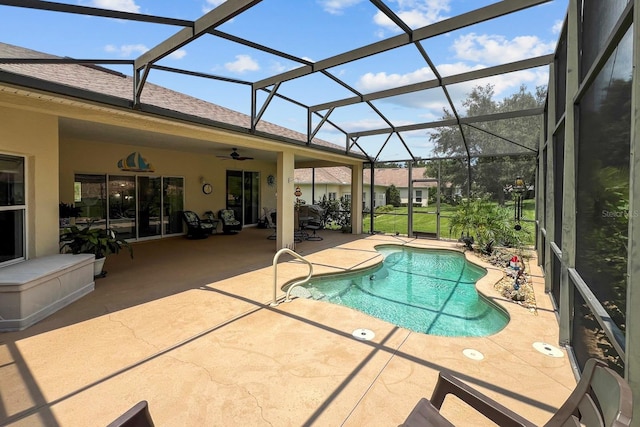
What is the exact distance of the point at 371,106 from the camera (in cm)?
848

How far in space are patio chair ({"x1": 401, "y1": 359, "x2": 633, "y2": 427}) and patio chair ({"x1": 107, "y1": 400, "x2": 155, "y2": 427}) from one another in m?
1.42

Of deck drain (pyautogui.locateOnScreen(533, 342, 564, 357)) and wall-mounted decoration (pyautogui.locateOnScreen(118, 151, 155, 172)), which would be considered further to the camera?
wall-mounted decoration (pyautogui.locateOnScreen(118, 151, 155, 172))

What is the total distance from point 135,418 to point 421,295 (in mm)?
5702

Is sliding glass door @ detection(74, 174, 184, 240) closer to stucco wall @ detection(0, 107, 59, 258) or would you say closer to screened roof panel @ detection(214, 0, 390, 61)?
stucco wall @ detection(0, 107, 59, 258)

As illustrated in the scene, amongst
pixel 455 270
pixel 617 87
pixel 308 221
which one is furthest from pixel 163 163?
pixel 617 87

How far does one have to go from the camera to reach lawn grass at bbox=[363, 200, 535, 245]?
10.0 m

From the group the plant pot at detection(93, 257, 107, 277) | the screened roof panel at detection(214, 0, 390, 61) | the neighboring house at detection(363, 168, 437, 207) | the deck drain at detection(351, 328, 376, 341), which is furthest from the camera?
the neighboring house at detection(363, 168, 437, 207)

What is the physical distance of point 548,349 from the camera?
345cm

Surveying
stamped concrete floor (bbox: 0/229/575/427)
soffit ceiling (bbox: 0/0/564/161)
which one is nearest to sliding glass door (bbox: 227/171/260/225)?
soffit ceiling (bbox: 0/0/564/161)

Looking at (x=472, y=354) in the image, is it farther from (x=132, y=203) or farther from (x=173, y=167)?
(x=173, y=167)

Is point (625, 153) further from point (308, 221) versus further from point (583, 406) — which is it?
point (308, 221)

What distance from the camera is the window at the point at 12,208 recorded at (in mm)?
4527

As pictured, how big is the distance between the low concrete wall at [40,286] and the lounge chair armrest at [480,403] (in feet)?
15.5

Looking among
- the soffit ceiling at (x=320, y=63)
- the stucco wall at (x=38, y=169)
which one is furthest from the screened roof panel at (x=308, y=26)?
the stucco wall at (x=38, y=169)
